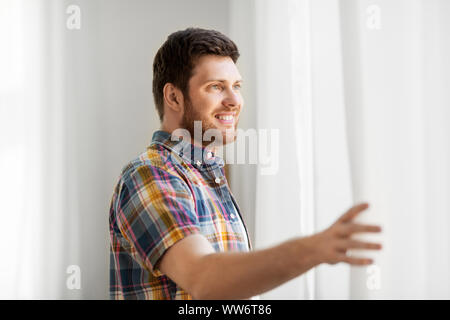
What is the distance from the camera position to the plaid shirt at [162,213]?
703 millimetres

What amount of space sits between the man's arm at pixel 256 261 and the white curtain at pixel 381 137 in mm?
526

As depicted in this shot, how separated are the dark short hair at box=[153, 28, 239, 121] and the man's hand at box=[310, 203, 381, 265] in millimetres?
537

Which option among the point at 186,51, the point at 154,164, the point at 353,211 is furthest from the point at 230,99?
the point at 353,211

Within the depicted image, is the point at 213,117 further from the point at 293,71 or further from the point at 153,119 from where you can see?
the point at 153,119

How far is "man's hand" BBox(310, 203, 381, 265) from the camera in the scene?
1.81ft

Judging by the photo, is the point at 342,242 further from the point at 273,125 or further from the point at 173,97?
the point at 273,125

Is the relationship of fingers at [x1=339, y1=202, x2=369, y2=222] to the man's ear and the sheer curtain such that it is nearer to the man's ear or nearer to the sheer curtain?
the man's ear

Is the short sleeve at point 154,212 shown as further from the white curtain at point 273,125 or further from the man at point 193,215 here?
the white curtain at point 273,125

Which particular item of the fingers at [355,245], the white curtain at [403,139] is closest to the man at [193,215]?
the fingers at [355,245]

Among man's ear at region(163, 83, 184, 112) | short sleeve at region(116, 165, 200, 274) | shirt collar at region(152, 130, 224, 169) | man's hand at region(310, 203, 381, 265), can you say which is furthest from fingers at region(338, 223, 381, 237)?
man's ear at region(163, 83, 184, 112)

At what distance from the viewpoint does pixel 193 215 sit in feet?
2.38

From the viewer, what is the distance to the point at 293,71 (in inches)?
67.0

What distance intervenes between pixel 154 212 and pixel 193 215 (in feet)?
0.20
